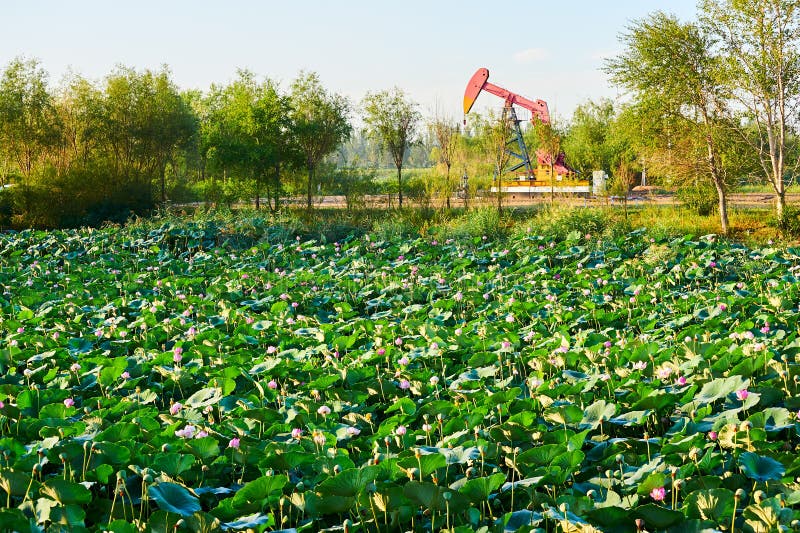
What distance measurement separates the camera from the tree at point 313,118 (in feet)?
68.9

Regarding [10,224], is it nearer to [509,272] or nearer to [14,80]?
[14,80]

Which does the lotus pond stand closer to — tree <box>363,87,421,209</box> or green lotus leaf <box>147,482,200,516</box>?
green lotus leaf <box>147,482,200,516</box>

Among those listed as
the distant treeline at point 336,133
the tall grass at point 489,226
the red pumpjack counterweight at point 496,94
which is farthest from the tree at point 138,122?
the red pumpjack counterweight at point 496,94

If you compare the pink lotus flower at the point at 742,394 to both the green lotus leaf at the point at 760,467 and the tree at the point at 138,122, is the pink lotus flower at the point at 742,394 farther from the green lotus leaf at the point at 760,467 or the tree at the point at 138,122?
the tree at the point at 138,122

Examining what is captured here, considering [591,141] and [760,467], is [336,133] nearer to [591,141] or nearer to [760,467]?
[591,141]

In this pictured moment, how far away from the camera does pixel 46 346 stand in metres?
5.58

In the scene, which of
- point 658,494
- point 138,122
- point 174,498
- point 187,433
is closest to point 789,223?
point 658,494

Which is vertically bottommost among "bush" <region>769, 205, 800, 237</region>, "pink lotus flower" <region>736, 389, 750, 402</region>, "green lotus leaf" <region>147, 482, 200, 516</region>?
"green lotus leaf" <region>147, 482, 200, 516</region>

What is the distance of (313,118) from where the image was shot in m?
21.1

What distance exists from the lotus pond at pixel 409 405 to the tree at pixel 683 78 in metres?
7.53

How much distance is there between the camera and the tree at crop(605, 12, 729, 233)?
15289mm

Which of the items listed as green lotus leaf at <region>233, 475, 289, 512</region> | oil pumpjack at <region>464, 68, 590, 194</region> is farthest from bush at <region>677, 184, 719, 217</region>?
green lotus leaf at <region>233, 475, 289, 512</region>

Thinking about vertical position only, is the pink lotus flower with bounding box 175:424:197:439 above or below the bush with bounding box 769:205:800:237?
below

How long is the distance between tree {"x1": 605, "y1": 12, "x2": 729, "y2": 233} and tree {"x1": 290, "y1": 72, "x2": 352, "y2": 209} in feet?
28.1
